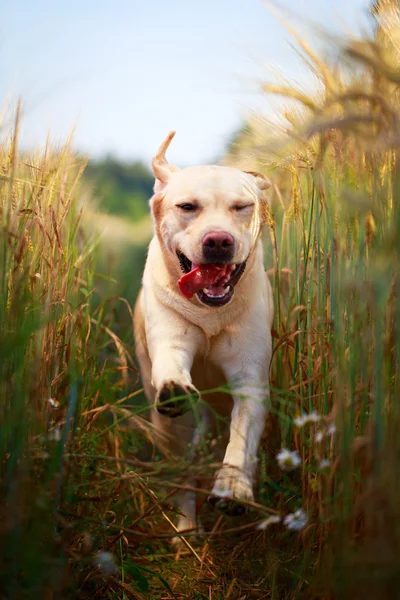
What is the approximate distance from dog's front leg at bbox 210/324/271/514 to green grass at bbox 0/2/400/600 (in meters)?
0.09

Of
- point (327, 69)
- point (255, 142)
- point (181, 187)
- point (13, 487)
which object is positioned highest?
point (327, 69)

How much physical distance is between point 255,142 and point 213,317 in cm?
78

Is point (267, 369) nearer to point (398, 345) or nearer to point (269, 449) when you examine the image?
point (269, 449)

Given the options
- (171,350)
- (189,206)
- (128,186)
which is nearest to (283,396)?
(171,350)

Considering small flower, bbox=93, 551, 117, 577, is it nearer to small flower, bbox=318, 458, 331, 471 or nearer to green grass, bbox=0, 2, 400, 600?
green grass, bbox=0, 2, 400, 600

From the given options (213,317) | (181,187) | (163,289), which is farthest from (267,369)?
(181,187)

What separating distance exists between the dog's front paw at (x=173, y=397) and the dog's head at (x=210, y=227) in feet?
1.68

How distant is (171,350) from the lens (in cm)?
292

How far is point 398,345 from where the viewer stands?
1.74 m

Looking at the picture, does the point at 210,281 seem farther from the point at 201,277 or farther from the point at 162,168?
the point at 162,168

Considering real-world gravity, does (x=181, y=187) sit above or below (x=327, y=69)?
below

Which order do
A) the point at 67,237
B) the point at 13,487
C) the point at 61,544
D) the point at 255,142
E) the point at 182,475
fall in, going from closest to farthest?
the point at 13,487 < the point at 61,544 < the point at 182,475 < the point at 255,142 < the point at 67,237

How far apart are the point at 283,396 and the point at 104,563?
44.3 inches

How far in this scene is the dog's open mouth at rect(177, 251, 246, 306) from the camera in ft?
9.59
